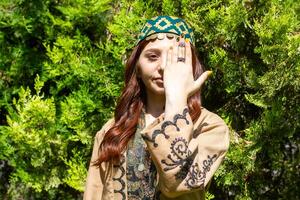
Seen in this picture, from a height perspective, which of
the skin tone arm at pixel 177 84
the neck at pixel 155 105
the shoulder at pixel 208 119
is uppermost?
the skin tone arm at pixel 177 84

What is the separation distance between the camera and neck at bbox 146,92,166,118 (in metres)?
2.10

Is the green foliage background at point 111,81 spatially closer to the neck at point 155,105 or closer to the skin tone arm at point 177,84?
the neck at point 155,105

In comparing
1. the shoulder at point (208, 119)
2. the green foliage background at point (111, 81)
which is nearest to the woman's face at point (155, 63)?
the shoulder at point (208, 119)

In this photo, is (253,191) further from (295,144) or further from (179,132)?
(179,132)

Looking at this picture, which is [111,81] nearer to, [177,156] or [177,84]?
[177,84]

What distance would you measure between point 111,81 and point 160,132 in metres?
1.43

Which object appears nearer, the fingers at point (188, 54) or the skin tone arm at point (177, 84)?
the skin tone arm at point (177, 84)

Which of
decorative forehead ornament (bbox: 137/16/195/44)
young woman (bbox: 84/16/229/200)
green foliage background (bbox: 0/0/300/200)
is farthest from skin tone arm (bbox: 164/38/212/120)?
green foliage background (bbox: 0/0/300/200)

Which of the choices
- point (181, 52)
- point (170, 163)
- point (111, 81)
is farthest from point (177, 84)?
point (111, 81)

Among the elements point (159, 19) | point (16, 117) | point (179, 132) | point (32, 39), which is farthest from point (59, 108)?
point (179, 132)

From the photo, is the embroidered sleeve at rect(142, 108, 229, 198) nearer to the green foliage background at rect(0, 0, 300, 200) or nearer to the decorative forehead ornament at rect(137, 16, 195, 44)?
the decorative forehead ornament at rect(137, 16, 195, 44)

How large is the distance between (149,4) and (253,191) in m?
1.16

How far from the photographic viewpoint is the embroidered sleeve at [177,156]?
180 cm

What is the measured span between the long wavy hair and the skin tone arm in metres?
0.13
